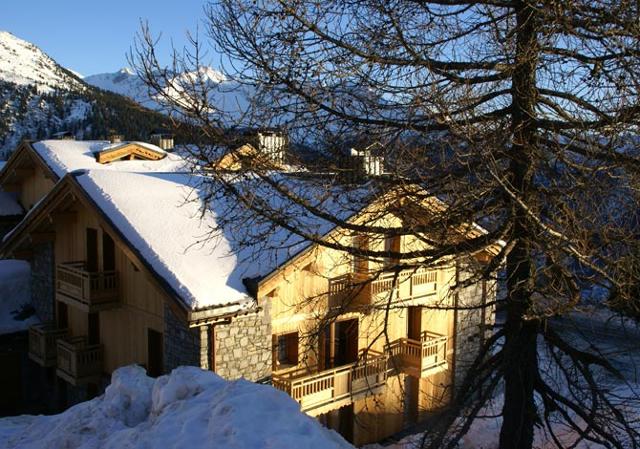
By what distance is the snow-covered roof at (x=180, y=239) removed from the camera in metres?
11.0

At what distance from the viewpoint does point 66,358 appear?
14547mm

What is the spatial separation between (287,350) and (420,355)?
3.52 meters

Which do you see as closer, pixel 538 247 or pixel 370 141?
pixel 538 247

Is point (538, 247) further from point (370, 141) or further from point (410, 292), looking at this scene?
point (410, 292)

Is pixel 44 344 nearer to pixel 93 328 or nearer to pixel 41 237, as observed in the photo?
pixel 93 328

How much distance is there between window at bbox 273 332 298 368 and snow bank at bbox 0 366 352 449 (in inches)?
256

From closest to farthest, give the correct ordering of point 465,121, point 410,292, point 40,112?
point 465,121 → point 410,292 → point 40,112

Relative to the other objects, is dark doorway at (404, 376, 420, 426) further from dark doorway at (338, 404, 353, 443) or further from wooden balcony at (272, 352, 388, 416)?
wooden balcony at (272, 352, 388, 416)

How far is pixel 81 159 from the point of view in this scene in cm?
2073

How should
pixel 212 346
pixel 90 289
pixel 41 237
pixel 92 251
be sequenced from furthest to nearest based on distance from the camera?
pixel 41 237 < pixel 92 251 < pixel 90 289 < pixel 212 346

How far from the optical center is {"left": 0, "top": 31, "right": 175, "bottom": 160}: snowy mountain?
7006 cm

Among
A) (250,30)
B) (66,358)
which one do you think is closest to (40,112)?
(66,358)

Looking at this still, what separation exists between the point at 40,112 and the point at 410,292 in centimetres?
9458

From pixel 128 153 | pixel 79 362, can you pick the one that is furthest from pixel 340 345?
pixel 128 153
